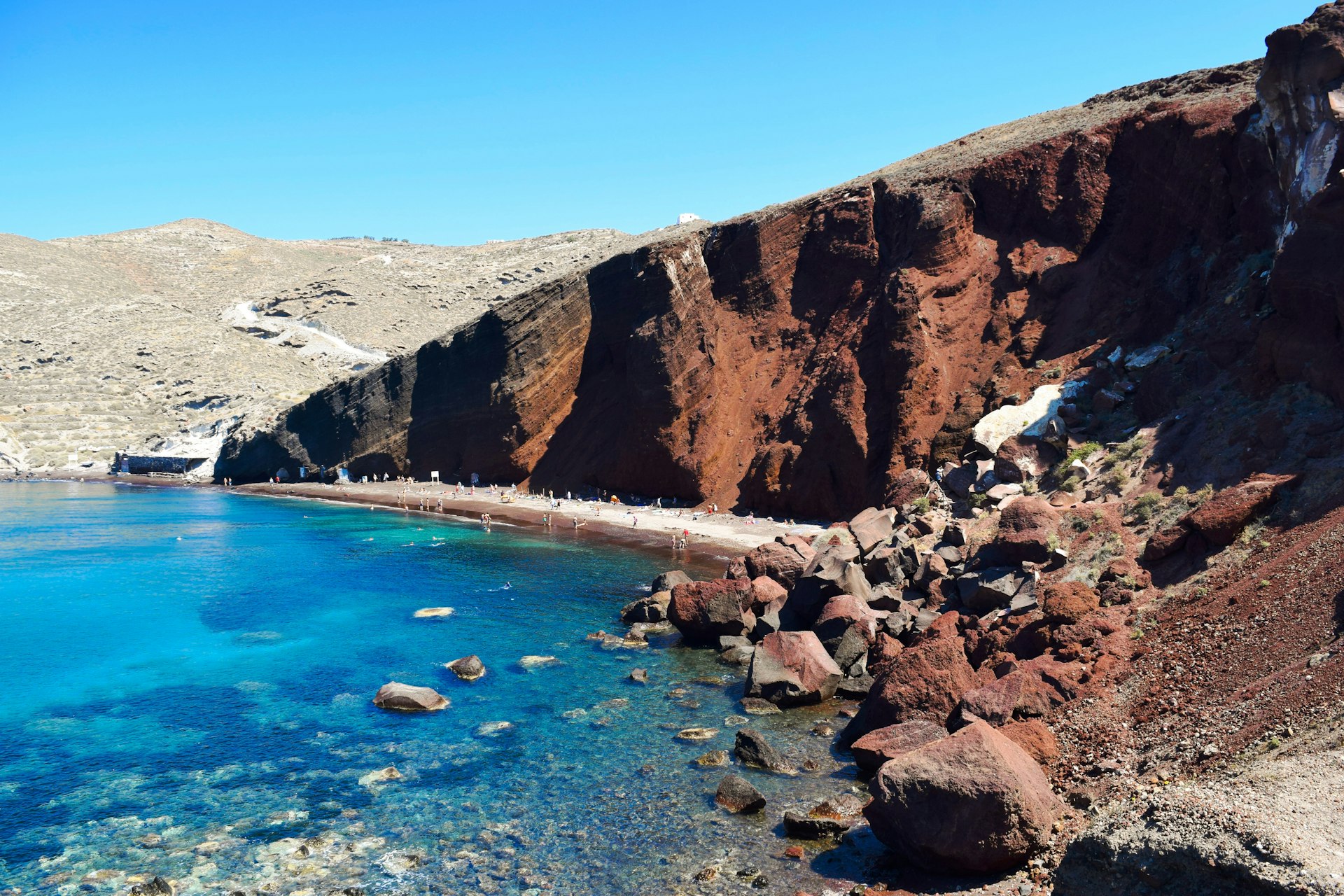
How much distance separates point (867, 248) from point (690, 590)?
1153 inches

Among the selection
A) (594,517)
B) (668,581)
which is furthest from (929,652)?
(594,517)

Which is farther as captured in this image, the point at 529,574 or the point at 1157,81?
the point at 1157,81

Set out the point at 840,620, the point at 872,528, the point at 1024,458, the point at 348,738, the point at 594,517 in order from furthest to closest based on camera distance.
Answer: the point at 594,517, the point at 872,528, the point at 1024,458, the point at 840,620, the point at 348,738

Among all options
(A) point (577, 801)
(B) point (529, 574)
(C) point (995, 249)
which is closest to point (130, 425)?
(B) point (529, 574)

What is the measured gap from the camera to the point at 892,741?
695 inches

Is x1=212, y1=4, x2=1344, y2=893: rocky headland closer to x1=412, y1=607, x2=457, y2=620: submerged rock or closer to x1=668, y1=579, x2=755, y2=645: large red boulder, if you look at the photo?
x1=668, y1=579, x2=755, y2=645: large red boulder

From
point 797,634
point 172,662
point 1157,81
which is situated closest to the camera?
point 797,634

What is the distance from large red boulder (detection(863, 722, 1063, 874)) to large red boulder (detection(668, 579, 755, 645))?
14968 mm

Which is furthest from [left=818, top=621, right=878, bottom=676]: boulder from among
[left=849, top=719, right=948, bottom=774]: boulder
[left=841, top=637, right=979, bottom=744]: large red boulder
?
[left=849, top=719, right=948, bottom=774]: boulder

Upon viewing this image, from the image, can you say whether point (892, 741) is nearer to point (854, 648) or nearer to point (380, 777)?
point (854, 648)

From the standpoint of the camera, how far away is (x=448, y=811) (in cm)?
1734

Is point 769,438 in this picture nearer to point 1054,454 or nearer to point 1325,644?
point 1054,454

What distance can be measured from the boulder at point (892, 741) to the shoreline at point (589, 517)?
75.1 ft

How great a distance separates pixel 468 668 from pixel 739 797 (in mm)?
11915
